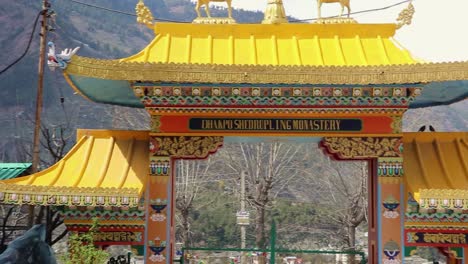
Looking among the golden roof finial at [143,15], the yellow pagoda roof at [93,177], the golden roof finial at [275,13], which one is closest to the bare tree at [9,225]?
the yellow pagoda roof at [93,177]

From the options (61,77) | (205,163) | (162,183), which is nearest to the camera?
(162,183)

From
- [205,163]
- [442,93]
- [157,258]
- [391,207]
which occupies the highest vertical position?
[205,163]

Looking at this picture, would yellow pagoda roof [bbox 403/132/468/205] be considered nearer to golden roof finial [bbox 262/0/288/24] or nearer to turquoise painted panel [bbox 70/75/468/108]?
turquoise painted panel [bbox 70/75/468/108]

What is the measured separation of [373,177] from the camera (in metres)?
9.88

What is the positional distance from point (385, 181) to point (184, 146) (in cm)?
304

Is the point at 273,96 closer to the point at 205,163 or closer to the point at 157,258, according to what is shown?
the point at 157,258

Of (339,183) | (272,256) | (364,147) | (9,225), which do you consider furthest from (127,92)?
(339,183)

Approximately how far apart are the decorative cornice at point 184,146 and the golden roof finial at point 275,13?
221 centimetres

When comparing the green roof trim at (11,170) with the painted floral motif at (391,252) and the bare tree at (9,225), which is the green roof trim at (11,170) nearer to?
the bare tree at (9,225)

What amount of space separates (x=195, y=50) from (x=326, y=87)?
2.15m

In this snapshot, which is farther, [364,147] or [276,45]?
[276,45]

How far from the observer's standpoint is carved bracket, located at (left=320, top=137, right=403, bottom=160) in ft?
29.9

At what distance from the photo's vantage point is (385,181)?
29.8 feet

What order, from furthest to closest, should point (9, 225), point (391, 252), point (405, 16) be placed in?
point (9, 225), point (405, 16), point (391, 252)
